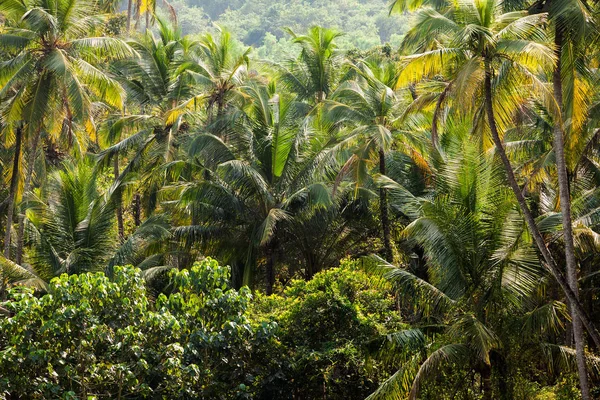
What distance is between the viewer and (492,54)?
13844 millimetres

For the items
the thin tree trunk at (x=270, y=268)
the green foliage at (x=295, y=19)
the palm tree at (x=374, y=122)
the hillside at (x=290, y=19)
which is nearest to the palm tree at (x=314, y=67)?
the palm tree at (x=374, y=122)

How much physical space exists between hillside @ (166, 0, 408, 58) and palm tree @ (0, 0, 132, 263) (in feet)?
157

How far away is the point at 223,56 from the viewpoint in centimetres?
2841

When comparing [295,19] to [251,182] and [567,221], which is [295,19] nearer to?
[251,182]

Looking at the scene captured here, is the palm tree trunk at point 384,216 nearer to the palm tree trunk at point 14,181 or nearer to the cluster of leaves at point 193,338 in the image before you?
the cluster of leaves at point 193,338

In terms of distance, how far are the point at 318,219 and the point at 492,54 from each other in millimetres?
10157

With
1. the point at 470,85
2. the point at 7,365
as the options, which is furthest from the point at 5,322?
the point at 470,85

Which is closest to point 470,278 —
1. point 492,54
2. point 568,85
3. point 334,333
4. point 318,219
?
point 334,333

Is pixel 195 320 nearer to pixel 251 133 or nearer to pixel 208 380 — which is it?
pixel 208 380

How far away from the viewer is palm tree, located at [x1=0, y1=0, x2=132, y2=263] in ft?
64.7

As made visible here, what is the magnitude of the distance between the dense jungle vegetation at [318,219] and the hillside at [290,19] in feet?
148

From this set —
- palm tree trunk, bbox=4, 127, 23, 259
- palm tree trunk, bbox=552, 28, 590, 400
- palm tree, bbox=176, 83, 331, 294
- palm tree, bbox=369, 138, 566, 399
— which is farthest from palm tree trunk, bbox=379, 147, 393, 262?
palm tree trunk, bbox=4, 127, 23, 259

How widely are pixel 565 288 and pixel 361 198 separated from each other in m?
9.72

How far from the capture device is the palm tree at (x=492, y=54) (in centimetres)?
1348
